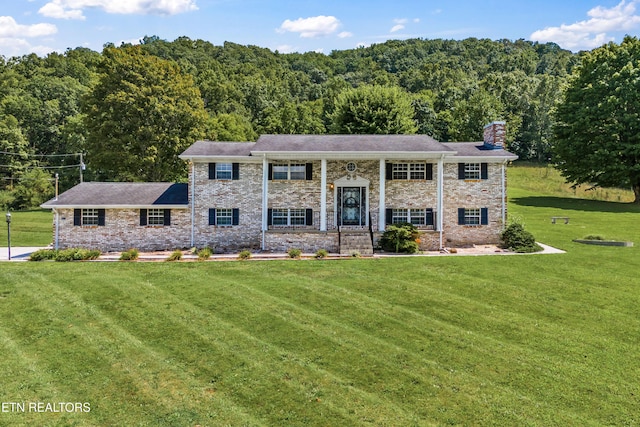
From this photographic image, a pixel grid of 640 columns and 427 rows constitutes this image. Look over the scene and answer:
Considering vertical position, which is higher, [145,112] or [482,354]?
[145,112]

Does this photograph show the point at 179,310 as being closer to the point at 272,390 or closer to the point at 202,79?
the point at 272,390

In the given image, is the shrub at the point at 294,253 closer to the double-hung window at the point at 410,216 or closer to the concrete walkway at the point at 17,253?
the double-hung window at the point at 410,216

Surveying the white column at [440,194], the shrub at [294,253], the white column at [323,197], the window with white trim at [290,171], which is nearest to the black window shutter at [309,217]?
the white column at [323,197]

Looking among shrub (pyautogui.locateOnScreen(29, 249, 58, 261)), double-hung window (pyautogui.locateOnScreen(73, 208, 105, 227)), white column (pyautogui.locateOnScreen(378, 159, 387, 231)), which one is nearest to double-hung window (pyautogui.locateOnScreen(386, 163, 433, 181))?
white column (pyautogui.locateOnScreen(378, 159, 387, 231))

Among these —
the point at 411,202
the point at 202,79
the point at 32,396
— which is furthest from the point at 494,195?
the point at 202,79

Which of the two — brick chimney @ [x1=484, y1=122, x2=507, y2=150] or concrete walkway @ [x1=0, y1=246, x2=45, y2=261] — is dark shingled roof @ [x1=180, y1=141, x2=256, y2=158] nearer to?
concrete walkway @ [x1=0, y1=246, x2=45, y2=261]

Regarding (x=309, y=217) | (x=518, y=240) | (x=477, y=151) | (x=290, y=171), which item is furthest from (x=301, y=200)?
(x=518, y=240)
